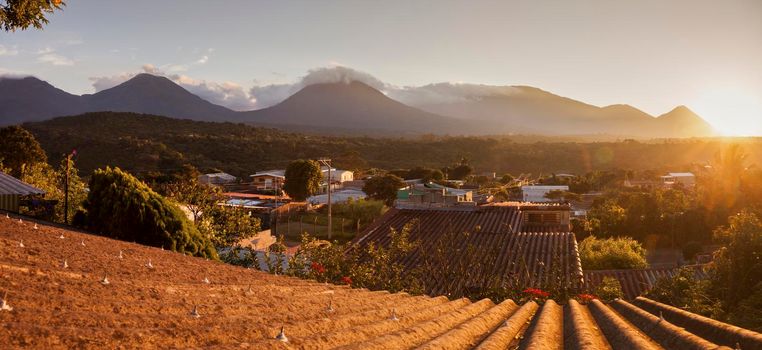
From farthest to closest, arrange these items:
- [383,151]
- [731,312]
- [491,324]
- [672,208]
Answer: [383,151], [672,208], [731,312], [491,324]

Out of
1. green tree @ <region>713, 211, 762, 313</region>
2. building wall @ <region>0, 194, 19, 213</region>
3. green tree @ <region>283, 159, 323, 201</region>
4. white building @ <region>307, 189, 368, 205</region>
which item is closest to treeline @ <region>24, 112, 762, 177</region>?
green tree @ <region>283, 159, 323, 201</region>

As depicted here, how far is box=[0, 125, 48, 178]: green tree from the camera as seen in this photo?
24.9 meters

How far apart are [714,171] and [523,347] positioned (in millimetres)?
36588

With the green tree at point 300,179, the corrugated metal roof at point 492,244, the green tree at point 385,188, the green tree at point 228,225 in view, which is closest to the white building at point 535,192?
the green tree at point 385,188

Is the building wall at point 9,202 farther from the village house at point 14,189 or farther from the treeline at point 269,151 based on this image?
the treeline at point 269,151

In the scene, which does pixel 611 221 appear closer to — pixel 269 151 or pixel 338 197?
pixel 338 197

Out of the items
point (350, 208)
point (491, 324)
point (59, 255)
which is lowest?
point (350, 208)

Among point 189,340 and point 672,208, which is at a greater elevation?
point 189,340

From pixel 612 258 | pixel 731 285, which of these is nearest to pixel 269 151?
pixel 612 258

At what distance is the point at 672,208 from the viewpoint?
105ft

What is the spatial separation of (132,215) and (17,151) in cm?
1987

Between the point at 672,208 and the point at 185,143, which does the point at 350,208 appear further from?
the point at 185,143

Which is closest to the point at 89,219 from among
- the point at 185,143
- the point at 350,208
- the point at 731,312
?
the point at 731,312

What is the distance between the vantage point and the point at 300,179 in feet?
136
